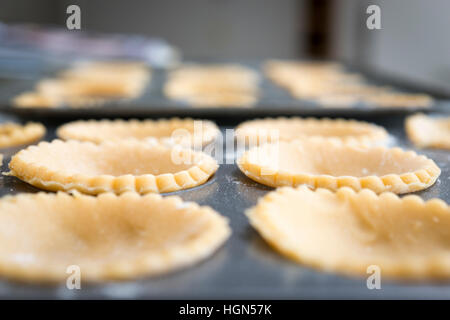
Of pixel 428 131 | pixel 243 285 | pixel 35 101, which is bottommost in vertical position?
pixel 243 285

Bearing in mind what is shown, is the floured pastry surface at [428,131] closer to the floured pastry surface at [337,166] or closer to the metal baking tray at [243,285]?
the floured pastry surface at [337,166]

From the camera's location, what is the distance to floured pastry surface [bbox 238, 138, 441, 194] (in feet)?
4.91

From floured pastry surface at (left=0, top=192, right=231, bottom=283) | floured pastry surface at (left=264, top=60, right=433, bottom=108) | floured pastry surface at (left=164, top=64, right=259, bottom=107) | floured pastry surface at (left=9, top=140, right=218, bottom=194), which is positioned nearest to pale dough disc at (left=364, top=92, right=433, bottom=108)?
floured pastry surface at (left=264, top=60, right=433, bottom=108)

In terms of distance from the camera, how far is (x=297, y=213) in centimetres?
125

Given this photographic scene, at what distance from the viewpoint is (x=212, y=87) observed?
3.78m

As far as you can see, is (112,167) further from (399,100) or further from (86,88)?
(86,88)

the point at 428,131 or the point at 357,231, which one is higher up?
the point at 428,131

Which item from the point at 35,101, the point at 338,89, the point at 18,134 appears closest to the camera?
the point at 18,134

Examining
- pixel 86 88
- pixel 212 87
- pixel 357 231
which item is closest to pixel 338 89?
pixel 212 87

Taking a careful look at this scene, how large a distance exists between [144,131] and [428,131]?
4.21 ft

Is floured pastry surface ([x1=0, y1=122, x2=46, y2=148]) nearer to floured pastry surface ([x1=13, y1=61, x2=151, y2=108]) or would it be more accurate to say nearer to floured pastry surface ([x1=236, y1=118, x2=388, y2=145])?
floured pastry surface ([x1=13, y1=61, x2=151, y2=108])

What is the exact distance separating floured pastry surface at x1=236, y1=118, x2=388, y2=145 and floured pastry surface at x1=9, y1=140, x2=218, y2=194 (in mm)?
478
